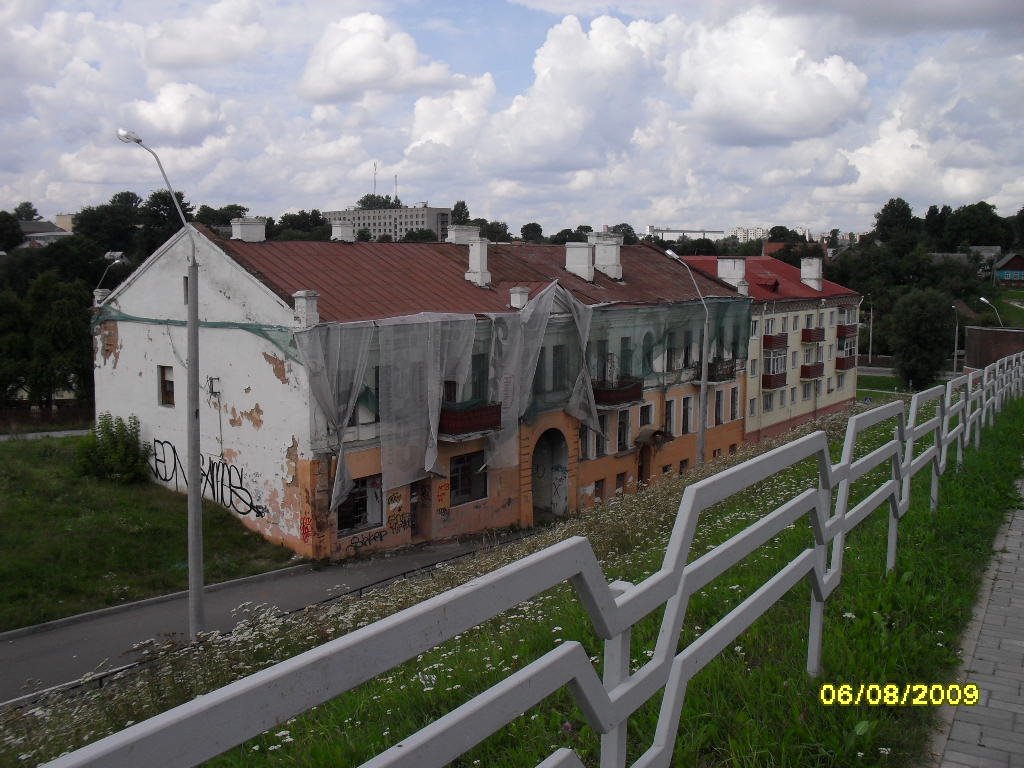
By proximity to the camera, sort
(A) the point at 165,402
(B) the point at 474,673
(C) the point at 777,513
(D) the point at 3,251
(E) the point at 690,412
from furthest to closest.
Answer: (D) the point at 3,251 → (E) the point at 690,412 → (A) the point at 165,402 → (B) the point at 474,673 → (C) the point at 777,513

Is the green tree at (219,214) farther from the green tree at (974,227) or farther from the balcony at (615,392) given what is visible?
the green tree at (974,227)

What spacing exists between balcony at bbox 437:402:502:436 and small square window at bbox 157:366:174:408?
27.4 ft

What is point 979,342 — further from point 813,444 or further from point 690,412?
point 813,444

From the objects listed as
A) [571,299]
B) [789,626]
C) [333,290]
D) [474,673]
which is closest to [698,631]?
[789,626]

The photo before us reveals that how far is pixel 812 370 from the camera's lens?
50562 millimetres

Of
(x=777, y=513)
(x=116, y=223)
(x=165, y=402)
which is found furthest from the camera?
(x=116, y=223)

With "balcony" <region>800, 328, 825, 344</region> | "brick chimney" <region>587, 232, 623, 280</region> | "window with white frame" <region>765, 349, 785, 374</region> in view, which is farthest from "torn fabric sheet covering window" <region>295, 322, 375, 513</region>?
"balcony" <region>800, 328, 825, 344</region>

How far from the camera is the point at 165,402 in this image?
2733 cm

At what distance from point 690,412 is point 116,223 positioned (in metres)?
52.6

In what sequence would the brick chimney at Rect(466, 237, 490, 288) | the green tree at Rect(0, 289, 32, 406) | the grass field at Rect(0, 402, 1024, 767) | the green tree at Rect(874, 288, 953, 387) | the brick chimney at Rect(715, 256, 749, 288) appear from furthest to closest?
the green tree at Rect(874, 288, 953, 387)
the green tree at Rect(0, 289, 32, 406)
the brick chimney at Rect(715, 256, 749, 288)
the brick chimney at Rect(466, 237, 490, 288)
the grass field at Rect(0, 402, 1024, 767)

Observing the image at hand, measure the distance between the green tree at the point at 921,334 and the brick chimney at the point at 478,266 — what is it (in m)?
46.6

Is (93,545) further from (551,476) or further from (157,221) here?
(157,221)

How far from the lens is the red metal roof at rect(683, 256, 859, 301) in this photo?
153ft

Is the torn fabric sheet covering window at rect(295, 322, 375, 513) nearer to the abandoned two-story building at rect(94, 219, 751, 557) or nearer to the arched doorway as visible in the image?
the abandoned two-story building at rect(94, 219, 751, 557)
